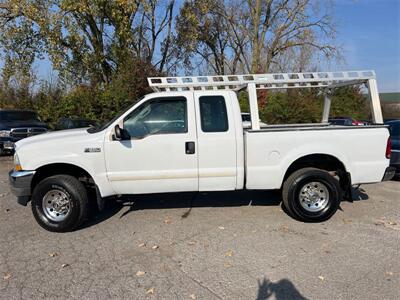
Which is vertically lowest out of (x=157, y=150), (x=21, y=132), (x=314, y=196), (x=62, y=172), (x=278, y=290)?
(x=278, y=290)

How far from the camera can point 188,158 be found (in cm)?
505

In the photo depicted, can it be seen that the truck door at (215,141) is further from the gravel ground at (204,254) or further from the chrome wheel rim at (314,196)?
the chrome wheel rim at (314,196)

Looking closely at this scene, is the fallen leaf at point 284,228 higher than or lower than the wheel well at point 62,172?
lower

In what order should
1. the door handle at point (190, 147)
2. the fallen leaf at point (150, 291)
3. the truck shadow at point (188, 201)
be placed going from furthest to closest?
the truck shadow at point (188, 201) < the door handle at point (190, 147) < the fallen leaf at point (150, 291)

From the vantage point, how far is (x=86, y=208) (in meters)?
4.98

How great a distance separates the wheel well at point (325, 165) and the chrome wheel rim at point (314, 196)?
0.36 m

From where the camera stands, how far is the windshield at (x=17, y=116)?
13238 millimetres

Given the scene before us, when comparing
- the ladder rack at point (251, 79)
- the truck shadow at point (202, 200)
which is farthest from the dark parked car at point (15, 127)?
the ladder rack at point (251, 79)

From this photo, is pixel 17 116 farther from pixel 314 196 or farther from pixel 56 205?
pixel 314 196

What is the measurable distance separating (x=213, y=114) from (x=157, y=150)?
1022 millimetres

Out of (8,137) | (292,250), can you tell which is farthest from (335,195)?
(8,137)

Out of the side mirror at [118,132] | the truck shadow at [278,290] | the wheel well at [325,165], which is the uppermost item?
the side mirror at [118,132]

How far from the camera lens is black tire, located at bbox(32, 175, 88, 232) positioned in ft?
16.1

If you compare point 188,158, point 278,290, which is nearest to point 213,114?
point 188,158
